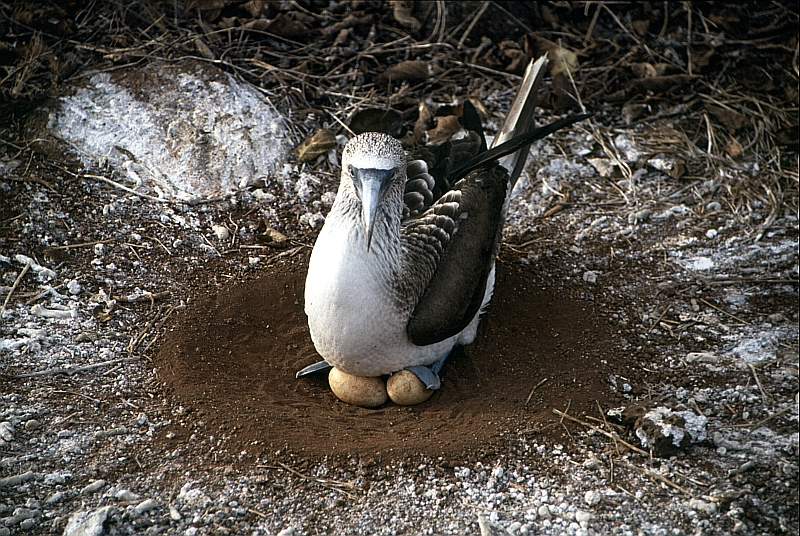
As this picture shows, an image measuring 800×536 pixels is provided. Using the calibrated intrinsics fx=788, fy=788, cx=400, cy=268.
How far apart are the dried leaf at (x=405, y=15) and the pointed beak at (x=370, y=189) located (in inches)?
132

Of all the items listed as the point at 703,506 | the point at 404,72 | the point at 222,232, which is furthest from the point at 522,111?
the point at 703,506

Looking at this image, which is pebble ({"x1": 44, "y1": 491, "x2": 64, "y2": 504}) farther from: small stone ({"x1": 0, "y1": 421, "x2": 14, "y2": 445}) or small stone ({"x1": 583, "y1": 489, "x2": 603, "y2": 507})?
small stone ({"x1": 583, "y1": 489, "x2": 603, "y2": 507})

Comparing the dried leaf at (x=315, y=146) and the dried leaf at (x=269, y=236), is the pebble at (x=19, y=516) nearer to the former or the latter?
the dried leaf at (x=269, y=236)

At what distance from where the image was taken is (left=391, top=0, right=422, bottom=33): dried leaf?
636 cm

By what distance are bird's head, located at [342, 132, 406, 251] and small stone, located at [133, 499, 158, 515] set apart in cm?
136

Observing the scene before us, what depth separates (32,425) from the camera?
3.52 m

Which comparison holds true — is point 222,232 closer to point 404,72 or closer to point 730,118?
point 404,72

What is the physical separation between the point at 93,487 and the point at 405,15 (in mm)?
4523

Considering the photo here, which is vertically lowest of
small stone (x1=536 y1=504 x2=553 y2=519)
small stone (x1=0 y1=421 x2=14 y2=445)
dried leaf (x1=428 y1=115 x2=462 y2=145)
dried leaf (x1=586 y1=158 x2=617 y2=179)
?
small stone (x1=536 y1=504 x2=553 y2=519)

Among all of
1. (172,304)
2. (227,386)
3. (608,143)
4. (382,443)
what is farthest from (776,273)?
(172,304)

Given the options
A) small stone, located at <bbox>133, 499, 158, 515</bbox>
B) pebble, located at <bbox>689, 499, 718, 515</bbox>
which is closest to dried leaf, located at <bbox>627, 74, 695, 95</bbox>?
pebble, located at <bbox>689, 499, 718, 515</bbox>

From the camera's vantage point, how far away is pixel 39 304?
421 centimetres

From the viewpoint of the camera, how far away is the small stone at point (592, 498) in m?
3.24

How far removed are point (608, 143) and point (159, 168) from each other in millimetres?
3195
